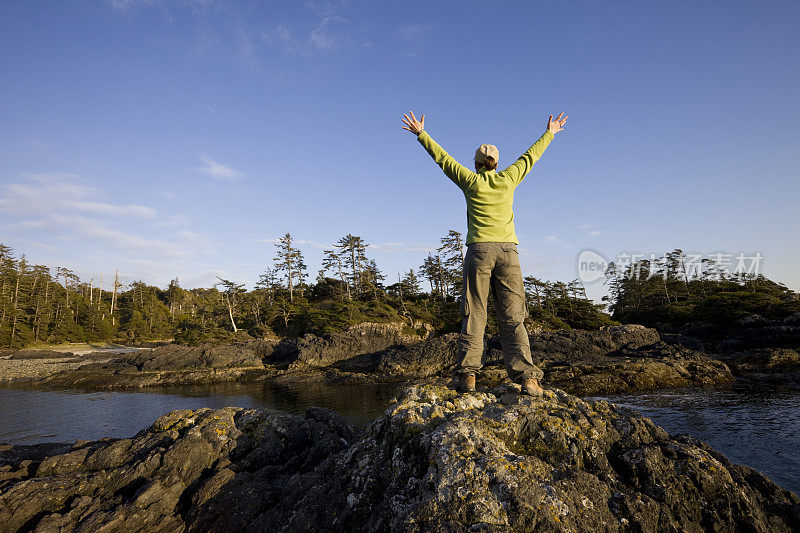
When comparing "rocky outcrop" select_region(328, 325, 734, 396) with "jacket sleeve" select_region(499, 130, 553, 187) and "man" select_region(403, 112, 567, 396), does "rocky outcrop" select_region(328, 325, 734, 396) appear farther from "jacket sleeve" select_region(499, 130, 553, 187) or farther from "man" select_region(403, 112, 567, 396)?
"jacket sleeve" select_region(499, 130, 553, 187)

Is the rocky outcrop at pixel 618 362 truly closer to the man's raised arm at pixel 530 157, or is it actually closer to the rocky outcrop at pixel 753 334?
the rocky outcrop at pixel 753 334

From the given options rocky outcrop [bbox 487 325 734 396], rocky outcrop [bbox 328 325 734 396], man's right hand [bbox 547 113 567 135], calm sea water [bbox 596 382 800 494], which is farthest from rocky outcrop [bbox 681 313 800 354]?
man's right hand [bbox 547 113 567 135]

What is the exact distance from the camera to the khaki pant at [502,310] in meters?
4.45

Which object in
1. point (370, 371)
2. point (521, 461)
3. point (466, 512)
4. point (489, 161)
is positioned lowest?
point (370, 371)

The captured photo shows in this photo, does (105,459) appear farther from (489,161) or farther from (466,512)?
(489,161)

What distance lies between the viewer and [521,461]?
3.21 meters

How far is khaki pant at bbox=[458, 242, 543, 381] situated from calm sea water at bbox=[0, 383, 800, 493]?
21.5ft

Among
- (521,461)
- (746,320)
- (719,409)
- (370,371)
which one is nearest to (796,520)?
(521,461)

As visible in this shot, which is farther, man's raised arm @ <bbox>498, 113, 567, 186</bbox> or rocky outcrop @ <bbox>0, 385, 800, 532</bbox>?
man's raised arm @ <bbox>498, 113, 567, 186</bbox>

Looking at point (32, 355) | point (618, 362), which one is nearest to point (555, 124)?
point (618, 362)

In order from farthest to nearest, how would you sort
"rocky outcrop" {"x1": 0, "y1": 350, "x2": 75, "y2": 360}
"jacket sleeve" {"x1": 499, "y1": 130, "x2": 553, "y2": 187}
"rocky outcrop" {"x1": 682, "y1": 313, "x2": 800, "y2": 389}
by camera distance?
"rocky outcrop" {"x1": 0, "y1": 350, "x2": 75, "y2": 360} < "rocky outcrop" {"x1": 682, "y1": 313, "x2": 800, "y2": 389} < "jacket sleeve" {"x1": 499, "y1": 130, "x2": 553, "y2": 187}

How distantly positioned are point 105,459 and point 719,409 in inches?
690

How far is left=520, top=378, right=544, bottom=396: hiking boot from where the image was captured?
430 centimetres

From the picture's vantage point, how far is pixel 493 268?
181 inches
